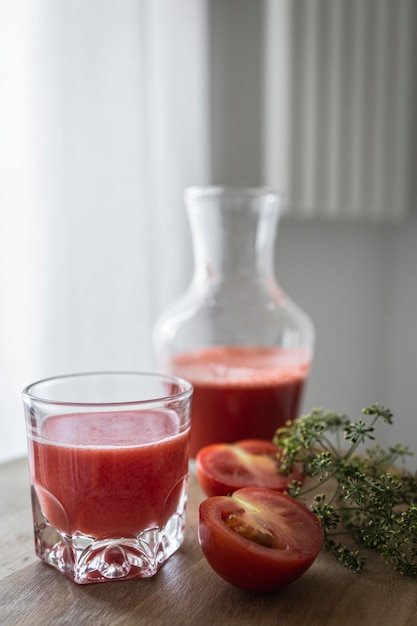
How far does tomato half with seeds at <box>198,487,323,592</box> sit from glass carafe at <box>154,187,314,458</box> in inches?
16.7

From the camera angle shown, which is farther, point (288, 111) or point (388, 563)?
point (288, 111)

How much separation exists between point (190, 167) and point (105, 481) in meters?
1.32

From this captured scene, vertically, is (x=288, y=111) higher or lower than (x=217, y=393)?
higher

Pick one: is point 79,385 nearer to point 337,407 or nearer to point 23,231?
point 23,231

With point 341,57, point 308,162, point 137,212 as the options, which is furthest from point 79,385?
point 341,57

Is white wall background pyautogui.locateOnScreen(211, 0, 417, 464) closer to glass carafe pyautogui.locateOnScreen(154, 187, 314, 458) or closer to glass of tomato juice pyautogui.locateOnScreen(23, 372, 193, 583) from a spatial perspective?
glass carafe pyautogui.locateOnScreen(154, 187, 314, 458)

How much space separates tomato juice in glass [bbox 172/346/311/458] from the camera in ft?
4.13

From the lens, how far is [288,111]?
1966mm

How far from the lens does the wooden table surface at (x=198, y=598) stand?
0.75 meters

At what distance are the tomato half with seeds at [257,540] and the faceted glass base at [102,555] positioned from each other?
0.26ft

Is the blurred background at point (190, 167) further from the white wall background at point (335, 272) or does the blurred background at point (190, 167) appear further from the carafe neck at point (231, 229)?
the carafe neck at point (231, 229)

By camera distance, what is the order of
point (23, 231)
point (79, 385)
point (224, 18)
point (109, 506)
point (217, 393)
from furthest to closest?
1. point (224, 18)
2. point (23, 231)
3. point (217, 393)
4. point (79, 385)
5. point (109, 506)

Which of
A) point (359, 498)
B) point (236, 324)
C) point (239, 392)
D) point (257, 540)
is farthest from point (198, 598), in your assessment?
point (236, 324)

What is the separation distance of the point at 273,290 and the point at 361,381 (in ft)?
3.08
